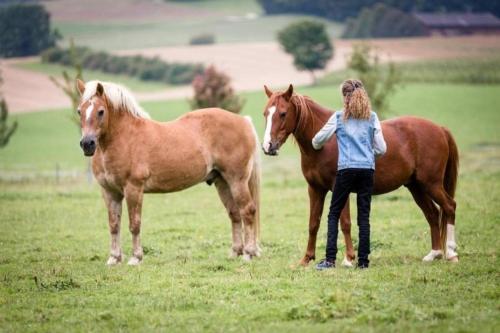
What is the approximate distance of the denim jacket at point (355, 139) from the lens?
9.59m

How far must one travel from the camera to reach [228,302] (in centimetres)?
815

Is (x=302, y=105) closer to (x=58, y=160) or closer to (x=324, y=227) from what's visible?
(x=324, y=227)

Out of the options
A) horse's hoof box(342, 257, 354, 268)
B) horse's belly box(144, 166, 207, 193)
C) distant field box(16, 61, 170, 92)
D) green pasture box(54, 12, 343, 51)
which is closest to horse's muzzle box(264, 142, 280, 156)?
horse's hoof box(342, 257, 354, 268)

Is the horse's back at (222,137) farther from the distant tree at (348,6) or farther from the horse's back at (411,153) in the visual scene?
the distant tree at (348,6)

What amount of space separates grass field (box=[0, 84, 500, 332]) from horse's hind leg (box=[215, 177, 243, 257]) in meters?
0.34

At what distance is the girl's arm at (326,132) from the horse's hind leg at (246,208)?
2202 mm

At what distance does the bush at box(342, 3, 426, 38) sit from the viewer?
84.5 metres

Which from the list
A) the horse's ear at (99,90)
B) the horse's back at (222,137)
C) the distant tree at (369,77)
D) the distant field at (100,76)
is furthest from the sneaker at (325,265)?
the distant field at (100,76)

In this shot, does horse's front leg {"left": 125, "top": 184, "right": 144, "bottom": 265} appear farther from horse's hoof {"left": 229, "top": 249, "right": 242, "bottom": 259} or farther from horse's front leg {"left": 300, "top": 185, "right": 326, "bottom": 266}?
horse's front leg {"left": 300, "top": 185, "right": 326, "bottom": 266}

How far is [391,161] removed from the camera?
10.5 meters

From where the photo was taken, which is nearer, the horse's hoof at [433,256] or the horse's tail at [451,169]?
the horse's hoof at [433,256]

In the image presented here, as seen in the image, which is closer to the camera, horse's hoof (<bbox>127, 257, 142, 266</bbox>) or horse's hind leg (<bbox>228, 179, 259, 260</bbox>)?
horse's hoof (<bbox>127, 257, 142, 266</bbox>)

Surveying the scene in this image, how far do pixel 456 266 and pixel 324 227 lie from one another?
5430mm

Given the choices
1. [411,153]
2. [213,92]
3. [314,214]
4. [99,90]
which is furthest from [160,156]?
[213,92]
